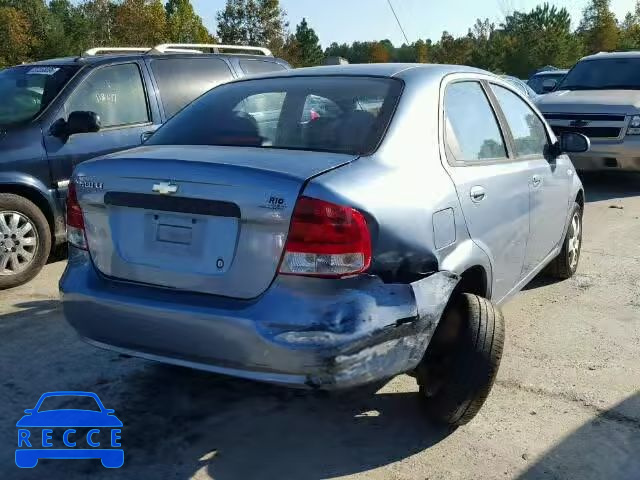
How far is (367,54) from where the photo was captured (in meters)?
77.9

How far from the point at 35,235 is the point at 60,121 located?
95 cm

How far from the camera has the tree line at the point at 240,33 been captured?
43.2 meters

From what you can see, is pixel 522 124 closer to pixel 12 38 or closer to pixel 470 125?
pixel 470 125

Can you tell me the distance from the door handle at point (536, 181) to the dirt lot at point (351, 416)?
969mm

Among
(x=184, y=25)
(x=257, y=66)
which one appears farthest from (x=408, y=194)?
(x=184, y=25)

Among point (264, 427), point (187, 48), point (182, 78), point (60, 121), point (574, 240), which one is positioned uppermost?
point (187, 48)

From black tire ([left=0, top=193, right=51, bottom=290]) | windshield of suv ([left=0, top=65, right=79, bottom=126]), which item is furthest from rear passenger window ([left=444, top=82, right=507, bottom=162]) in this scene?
windshield of suv ([left=0, top=65, right=79, bottom=126])

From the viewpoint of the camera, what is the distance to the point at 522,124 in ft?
15.1

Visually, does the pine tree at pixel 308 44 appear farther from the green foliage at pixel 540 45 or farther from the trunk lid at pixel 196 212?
the trunk lid at pixel 196 212

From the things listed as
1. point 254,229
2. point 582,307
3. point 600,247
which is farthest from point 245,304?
point 600,247

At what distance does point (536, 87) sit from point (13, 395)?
56.1 feet

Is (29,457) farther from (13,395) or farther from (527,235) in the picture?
(527,235)

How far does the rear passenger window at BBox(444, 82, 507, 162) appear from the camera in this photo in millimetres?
3598

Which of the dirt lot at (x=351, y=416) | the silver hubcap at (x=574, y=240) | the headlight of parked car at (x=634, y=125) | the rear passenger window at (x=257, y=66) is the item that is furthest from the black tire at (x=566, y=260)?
the headlight of parked car at (x=634, y=125)
